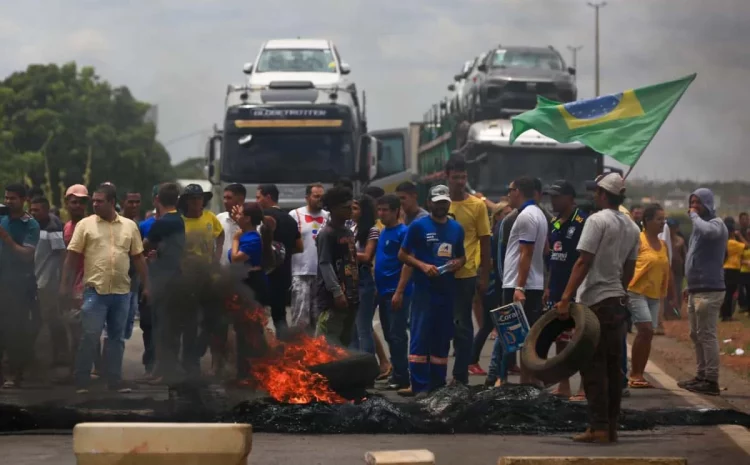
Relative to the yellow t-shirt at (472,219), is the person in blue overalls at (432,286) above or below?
below

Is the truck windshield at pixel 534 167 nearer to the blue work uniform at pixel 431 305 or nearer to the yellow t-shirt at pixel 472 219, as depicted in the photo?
the yellow t-shirt at pixel 472 219

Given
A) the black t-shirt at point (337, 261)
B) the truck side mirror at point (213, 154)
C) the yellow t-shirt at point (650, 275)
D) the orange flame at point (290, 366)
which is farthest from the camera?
the truck side mirror at point (213, 154)

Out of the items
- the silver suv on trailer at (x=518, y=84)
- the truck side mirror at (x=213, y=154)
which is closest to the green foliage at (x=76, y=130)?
the silver suv on trailer at (x=518, y=84)

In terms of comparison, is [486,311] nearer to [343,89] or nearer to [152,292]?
[152,292]

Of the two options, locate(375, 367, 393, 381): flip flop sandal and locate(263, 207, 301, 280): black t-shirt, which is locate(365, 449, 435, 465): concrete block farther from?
locate(375, 367, 393, 381): flip flop sandal

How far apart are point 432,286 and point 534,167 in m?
14.3

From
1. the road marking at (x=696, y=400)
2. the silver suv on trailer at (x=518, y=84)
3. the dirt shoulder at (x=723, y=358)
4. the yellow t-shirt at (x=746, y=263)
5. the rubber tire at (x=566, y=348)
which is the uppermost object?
the silver suv on trailer at (x=518, y=84)

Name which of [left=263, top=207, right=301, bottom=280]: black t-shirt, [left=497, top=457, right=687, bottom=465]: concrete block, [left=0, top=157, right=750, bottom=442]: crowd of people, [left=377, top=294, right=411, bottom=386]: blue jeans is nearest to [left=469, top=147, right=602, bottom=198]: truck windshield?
[left=0, top=157, right=750, bottom=442]: crowd of people

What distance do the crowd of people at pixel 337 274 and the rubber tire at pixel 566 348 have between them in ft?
0.92

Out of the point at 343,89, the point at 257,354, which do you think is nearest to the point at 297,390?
the point at 257,354

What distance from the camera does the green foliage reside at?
57438mm

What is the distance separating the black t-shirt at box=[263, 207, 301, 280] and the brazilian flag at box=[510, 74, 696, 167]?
116 inches

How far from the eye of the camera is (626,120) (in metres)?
12.5

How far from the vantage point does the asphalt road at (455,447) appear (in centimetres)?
799
